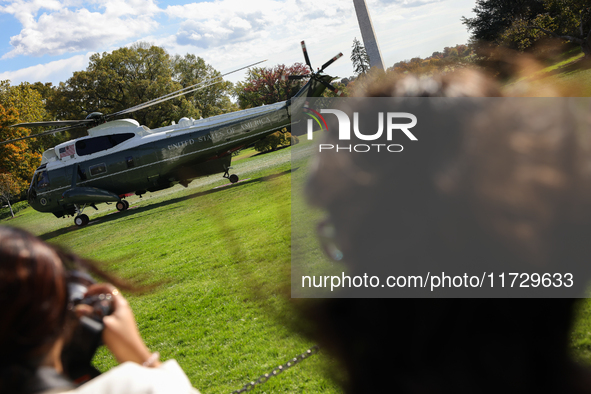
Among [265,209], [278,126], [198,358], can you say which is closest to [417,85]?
[198,358]

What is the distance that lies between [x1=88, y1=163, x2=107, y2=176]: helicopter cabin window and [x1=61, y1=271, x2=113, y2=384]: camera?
1630cm

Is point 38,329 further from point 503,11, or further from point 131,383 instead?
point 503,11

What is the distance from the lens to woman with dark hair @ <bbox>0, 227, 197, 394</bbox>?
0.73 meters

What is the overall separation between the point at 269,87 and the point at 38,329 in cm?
3136

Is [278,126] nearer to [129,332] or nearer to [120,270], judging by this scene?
[120,270]

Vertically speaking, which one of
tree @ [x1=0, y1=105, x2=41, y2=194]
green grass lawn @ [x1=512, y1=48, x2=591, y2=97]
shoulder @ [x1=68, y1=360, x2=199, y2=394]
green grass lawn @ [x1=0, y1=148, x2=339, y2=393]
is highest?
tree @ [x1=0, y1=105, x2=41, y2=194]

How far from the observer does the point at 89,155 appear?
15531mm

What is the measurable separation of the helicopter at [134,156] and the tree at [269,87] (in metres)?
5.88

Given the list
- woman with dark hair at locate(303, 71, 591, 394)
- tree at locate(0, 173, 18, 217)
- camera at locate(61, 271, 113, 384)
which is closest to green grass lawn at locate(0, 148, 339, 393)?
camera at locate(61, 271, 113, 384)

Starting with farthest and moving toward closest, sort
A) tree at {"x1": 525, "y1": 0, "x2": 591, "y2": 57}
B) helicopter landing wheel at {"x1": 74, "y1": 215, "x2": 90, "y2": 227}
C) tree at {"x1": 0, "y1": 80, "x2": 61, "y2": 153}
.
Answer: tree at {"x1": 0, "y1": 80, "x2": 61, "y2": 153} → helicopter landing wheel at {"x1": 74, "y1": 215, "x2": 90, "y2": 227} → tree at {"x1": 525, "y1": 0, "x2": 591, "y2": 57}

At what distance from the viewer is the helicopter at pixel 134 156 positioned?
15.3 m

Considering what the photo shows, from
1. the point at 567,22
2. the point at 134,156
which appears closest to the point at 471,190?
the point at 567,22

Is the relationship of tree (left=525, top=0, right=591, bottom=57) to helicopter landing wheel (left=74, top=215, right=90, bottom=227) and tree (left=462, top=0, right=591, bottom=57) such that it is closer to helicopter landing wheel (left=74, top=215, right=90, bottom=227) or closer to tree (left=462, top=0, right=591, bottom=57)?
tree (left=462, top=0, right=591, bottom=57)

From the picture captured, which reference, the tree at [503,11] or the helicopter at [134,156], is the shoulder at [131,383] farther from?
the helicopter at [134,156]
